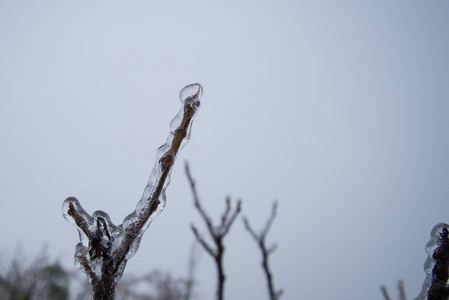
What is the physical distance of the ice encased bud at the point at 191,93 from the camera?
981 mm

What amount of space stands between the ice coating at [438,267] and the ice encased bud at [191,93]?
91 centimetres

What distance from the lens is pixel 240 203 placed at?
77.6 inches

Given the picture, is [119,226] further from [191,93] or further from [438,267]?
[438,267]

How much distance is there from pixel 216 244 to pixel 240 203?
1.61 feet

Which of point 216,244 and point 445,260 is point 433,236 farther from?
point 216,244

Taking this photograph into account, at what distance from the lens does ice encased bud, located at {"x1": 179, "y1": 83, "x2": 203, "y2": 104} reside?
0.98 m

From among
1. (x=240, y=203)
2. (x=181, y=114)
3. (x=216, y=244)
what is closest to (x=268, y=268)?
(x=216, y=244)

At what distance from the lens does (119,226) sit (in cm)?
92

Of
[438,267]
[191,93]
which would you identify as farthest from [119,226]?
[438,267]

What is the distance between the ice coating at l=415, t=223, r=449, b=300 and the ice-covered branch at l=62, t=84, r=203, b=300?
88 centimetres

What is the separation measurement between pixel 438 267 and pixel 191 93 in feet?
3.22

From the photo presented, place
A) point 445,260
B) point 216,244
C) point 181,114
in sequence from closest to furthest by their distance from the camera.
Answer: point 445,260
point 181,114
point 216,244

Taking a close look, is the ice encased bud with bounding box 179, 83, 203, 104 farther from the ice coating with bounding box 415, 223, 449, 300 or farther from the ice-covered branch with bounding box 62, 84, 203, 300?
the ice coating with bounding box 415, 223, 449, 300

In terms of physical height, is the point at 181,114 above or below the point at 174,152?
above
